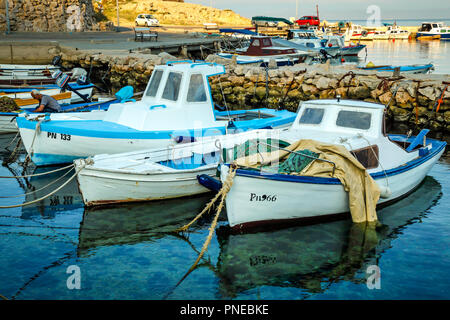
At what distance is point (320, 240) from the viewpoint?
821 cm

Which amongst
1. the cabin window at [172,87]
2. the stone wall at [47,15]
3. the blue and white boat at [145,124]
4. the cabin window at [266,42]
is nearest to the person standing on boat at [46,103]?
the blue and white boat at [145,124]

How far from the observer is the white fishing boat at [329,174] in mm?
8156

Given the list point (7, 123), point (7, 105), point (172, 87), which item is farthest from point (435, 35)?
point (7, 123)

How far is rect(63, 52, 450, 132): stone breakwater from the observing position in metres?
18.1

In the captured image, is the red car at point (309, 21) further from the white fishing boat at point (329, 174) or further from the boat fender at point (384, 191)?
the boat fender at point (384, 191)

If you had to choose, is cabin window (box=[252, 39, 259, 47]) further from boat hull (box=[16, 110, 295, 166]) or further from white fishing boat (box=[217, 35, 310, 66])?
boat hull (box=[16, 110, 295, 166])

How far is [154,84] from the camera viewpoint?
12.9m

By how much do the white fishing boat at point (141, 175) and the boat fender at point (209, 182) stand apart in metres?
0.25

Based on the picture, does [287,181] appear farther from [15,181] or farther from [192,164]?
[15,181]

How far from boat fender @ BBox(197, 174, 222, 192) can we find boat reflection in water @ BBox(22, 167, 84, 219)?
271 centimetres

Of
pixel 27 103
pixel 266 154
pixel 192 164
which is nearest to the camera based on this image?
pixel 266 154

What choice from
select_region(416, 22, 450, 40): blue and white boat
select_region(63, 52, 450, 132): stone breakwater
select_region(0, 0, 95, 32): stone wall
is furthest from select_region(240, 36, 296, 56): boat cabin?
select_region(416, 22, 450, 40): blue and white boat
